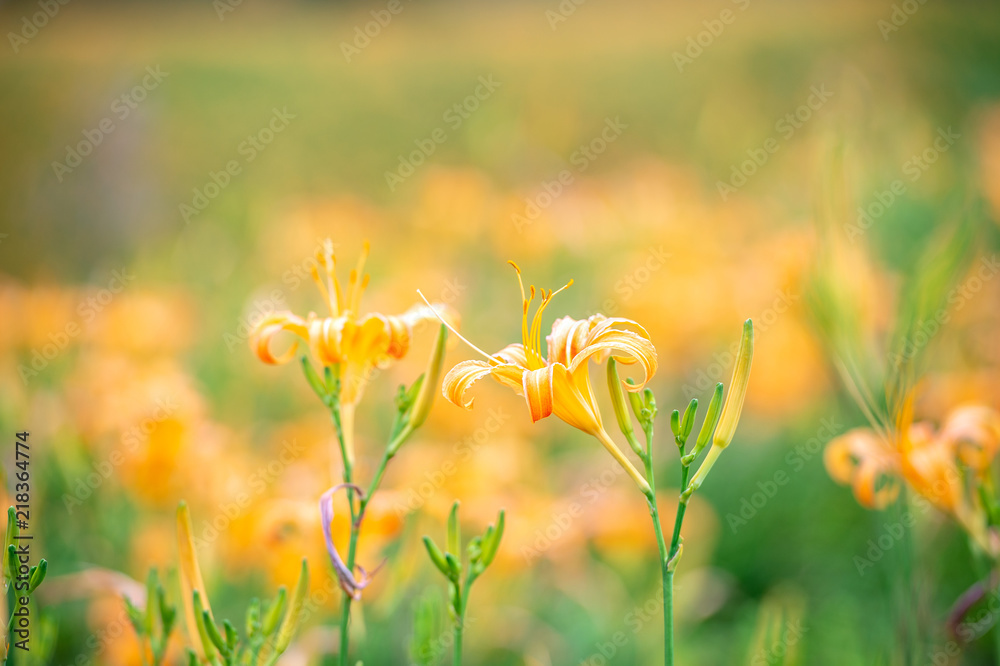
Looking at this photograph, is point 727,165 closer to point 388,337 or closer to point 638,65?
point 638,65

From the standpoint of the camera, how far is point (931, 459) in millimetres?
1406

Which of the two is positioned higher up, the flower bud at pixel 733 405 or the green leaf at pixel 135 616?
the flower bud at pixel 733 405

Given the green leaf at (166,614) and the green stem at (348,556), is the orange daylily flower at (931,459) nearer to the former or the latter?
the green stem at (348,556)

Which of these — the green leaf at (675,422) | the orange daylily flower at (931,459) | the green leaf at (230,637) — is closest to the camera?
the green leaf at (675,422)

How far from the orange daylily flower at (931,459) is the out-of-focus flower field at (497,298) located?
0.36 ft

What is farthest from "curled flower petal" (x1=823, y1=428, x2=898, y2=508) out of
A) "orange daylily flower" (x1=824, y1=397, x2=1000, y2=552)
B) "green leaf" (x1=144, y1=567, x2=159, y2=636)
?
"green leaf" (x1=144, y1=567, x2=159, y2=636)

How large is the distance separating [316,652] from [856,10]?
32.4 feet

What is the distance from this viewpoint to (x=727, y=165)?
7.12 m

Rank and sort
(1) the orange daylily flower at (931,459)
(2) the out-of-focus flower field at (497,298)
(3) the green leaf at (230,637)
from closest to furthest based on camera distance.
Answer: (3) the green leaf at (230,637), (1) the orange daylily flower at (931,459), (2) the out-of-focus flower field at (497,298)

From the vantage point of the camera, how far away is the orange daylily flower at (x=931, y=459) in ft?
4.59

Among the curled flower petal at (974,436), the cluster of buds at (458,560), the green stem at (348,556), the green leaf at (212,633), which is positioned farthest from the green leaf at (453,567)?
the curled flower petal at (974,436)

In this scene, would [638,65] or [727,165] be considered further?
[638,65]

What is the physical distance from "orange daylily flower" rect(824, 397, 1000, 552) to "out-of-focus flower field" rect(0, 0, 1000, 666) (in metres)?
0.11

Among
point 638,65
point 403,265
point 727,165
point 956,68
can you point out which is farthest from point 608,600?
point 638,65
